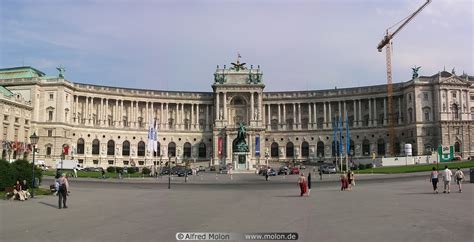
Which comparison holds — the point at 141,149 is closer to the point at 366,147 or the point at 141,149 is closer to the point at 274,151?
the point at 274,151

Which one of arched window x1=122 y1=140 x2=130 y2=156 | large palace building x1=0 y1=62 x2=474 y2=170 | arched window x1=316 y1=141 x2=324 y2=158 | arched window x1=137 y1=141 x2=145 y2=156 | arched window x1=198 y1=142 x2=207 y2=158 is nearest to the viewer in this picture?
large palace building x1=0 y1=62 x2=474 y2=170

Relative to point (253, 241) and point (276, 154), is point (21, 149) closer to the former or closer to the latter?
point (276, 154)

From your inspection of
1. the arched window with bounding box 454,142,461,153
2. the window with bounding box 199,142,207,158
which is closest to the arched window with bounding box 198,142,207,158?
the window with bounding box 199,142,207,158

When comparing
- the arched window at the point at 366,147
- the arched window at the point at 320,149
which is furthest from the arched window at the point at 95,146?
the arched window at the point at 366,147

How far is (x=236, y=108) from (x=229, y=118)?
3.75 meters

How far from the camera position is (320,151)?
442 feet

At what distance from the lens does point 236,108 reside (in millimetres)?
136875

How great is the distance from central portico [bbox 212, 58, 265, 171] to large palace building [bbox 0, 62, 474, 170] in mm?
287

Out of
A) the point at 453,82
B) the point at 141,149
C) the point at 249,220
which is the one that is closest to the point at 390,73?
the point at 453,82

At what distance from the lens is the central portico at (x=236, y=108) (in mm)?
128500

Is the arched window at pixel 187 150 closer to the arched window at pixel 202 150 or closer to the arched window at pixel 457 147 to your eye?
the arched window at pixel 202 150

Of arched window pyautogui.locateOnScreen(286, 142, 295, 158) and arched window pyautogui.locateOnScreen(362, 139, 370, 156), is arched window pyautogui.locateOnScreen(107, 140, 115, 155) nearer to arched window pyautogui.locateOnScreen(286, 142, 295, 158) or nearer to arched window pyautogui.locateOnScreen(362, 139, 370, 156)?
arched window pyautogui.locateOnScreen(286, 142, 295, 158)

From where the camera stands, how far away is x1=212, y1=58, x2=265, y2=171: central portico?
12850 cm

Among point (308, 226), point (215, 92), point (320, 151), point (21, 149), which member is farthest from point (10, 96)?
point (308, 226)
